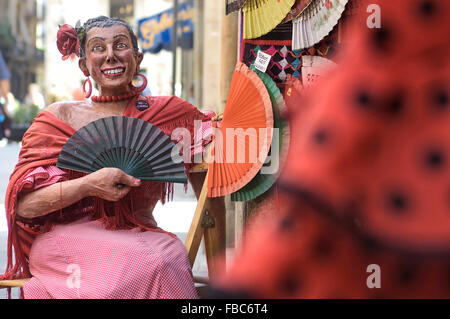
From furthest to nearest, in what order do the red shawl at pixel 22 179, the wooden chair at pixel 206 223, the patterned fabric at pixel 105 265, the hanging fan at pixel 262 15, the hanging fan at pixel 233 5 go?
the wooden chair at pixel 206 223, the hanging fan at pixel 233 5, the hanging fan at pixel 262 15, the red shawl at pixel 22 179, the patterned fabric at pixel 105 265

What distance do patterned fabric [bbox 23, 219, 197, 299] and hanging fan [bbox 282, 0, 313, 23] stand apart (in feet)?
3.48

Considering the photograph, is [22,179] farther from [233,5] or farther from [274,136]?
[233,5]

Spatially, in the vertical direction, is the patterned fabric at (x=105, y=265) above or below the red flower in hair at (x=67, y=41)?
below

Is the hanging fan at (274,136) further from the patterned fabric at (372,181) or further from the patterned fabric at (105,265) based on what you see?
the patterned fabric at (372,181)

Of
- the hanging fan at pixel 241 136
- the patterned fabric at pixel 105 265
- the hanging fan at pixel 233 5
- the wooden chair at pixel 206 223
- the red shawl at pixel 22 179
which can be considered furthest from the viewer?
the wooden chair at pixel 206 223

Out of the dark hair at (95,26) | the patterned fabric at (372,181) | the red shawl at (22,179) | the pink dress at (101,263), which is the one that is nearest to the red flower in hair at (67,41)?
the dark hair at (95,26)

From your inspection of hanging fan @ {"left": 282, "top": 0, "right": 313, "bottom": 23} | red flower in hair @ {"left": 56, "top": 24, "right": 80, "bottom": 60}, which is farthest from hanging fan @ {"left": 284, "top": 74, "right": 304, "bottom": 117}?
red flower in hair @ {"left": 56, "top": 24, "right": 80, "bottom": 60}

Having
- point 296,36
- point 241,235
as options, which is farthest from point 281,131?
point 241,235

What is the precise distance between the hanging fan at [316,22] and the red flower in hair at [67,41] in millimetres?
972

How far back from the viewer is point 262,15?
3.26 meters

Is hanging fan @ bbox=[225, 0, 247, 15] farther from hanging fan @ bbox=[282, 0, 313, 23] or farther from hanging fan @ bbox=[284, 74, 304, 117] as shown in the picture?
hanging fan @ bbox=[284, 74, 304, 117]

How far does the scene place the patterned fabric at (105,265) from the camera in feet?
9.05

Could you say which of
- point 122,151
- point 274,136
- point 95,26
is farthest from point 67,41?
point 274,136

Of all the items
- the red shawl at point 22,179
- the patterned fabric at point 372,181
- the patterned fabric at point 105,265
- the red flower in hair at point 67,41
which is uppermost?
the red flower in hair at point 67,41
